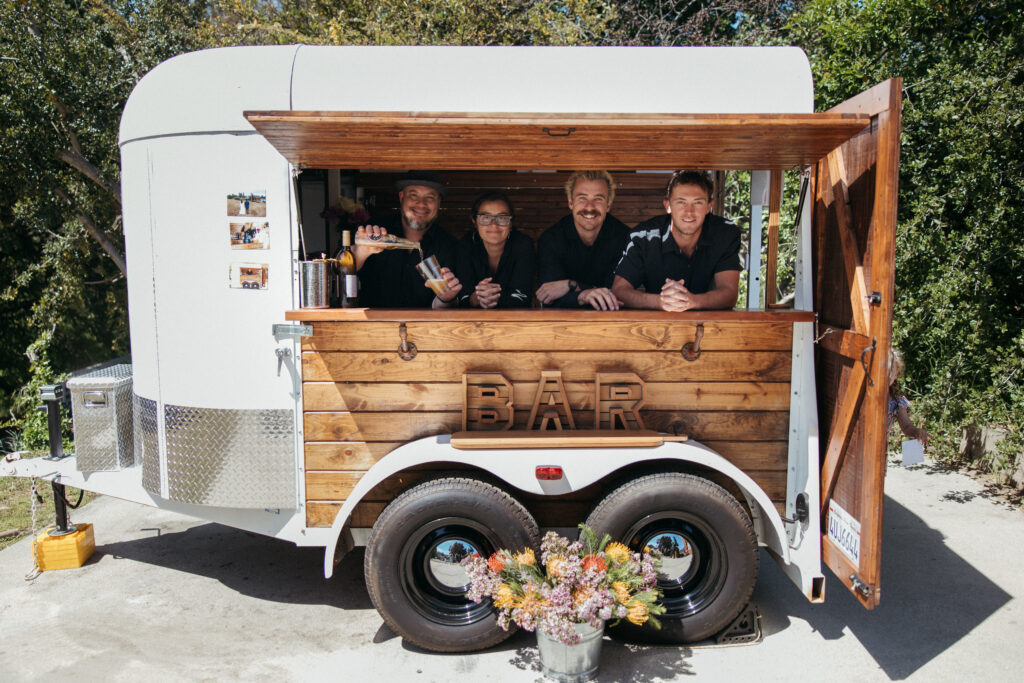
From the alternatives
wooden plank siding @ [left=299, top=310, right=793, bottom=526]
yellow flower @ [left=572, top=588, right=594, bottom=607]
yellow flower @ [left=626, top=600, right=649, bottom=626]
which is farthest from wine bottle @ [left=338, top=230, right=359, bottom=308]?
yellow flower @ [left=626, top=600, right=649, bottom=626]

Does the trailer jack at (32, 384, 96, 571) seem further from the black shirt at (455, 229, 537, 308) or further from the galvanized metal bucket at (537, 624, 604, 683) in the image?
the galvanized metal bucket at (537, 624, 604, 683)

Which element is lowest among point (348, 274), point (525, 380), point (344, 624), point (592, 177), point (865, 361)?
point (344, 624)

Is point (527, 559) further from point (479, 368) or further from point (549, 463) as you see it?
point (479, 368)

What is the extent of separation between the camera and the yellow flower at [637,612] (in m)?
2.86

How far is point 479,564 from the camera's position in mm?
3027

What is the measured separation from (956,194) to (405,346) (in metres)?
4.85

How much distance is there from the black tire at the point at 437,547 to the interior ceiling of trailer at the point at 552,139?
5.00 feet

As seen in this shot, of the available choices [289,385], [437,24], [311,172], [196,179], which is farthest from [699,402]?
[437,24]

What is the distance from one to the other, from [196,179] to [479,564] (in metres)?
2.19

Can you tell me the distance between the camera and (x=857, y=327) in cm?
298

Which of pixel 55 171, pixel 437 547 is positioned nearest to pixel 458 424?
pixel 437 547

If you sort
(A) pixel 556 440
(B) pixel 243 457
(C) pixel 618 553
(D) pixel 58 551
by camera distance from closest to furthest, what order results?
1. (C) pixel 618 553
2. (A) pixel 556 440
3. (B) pixel 243 457
4. (D) pixel 58 551

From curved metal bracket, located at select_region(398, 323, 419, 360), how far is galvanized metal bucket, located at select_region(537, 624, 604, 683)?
134 cm

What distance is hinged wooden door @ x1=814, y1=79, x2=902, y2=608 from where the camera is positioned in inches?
109
